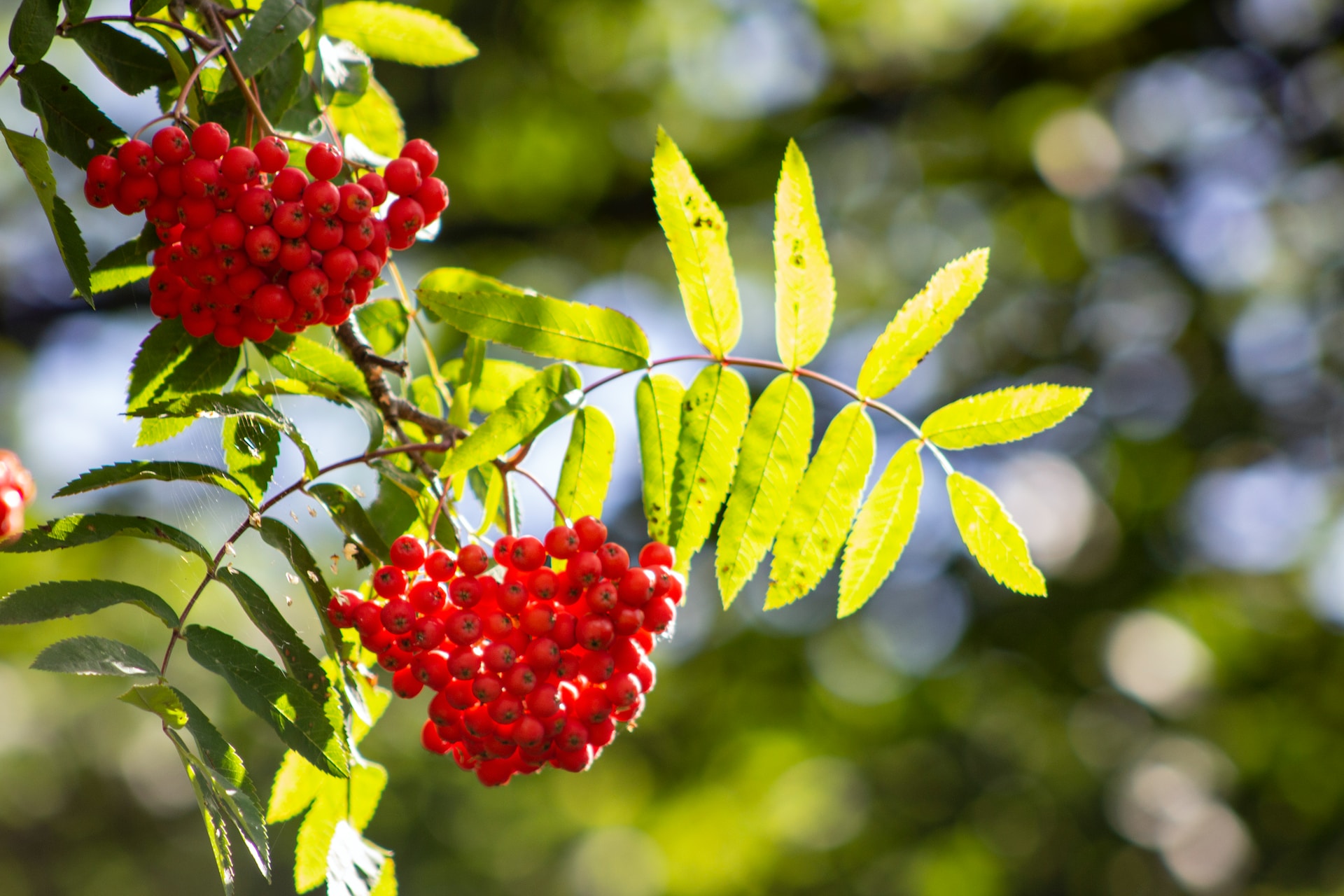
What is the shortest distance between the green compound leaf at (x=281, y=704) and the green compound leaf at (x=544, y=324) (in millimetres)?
623

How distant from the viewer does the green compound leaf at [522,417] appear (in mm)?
1610

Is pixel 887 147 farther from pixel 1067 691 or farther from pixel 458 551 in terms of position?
pixel 458 551

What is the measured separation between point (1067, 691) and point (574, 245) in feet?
19.1

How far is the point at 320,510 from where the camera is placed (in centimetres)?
183

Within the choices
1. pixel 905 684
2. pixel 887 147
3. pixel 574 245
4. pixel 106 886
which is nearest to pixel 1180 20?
pixel 887 147

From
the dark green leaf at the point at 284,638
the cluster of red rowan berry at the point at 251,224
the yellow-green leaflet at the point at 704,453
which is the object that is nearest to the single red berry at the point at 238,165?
the cluster of red rowan berry at the point at 251,224

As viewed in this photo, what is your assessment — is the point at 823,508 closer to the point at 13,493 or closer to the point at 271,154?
the point at 271,154

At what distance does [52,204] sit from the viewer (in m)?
1.47

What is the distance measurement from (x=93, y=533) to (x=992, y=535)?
1.52 metres

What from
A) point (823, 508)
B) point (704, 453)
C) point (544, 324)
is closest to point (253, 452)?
point (544, 324)

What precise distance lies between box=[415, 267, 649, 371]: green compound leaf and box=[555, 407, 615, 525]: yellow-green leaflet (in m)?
0.11

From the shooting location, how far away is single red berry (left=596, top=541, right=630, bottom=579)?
65.9 inches

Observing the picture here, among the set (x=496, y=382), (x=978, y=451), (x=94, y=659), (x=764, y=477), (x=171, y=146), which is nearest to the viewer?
(x=94, y=659)

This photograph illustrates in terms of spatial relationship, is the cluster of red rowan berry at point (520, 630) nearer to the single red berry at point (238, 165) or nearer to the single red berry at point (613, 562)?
the single red berry at point (613, 562)
